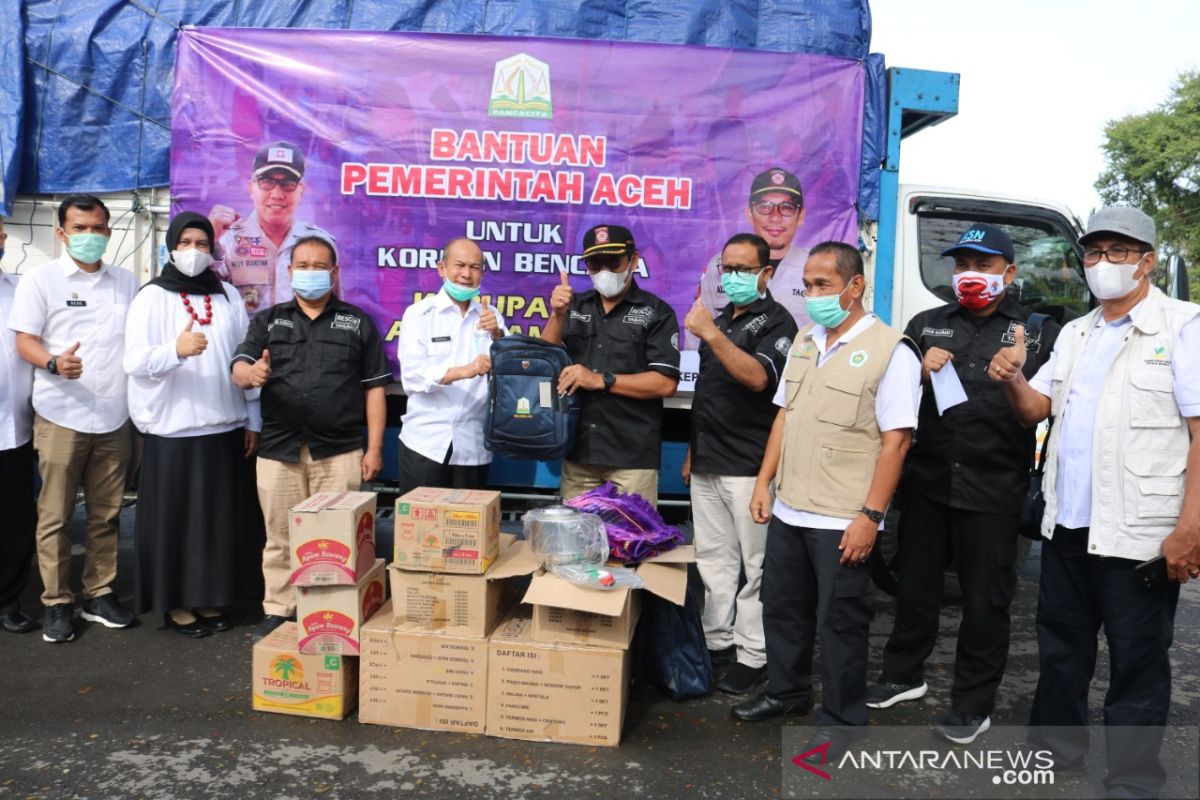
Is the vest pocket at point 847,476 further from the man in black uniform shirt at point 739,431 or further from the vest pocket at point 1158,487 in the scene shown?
the vest pocket at point 1158,487

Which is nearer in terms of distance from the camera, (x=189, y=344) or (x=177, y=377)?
(x=189, y=344)

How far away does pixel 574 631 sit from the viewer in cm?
305

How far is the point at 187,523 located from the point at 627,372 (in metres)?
2.13

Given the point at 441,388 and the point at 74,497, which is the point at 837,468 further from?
the point at 74,497

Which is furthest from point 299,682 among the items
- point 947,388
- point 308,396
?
point 947,388

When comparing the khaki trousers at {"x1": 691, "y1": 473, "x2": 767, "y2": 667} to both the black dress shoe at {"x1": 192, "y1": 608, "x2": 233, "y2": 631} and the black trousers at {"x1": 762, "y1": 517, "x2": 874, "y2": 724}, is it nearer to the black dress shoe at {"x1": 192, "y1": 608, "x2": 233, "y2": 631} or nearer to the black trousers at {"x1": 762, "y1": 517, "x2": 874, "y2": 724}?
the black trousers at {"x1": 762, "y1": 517, "x2": 874, "y2": 724}

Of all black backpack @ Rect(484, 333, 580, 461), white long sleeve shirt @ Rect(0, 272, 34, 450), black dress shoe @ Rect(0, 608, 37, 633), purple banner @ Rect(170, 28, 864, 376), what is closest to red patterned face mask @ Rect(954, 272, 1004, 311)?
purple banner @ Rect(170, 28, 864, 376)

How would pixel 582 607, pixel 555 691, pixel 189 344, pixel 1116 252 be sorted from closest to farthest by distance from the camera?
pixel 1116 252, pixel 582 607, pixel 555 691, pixel 189 344

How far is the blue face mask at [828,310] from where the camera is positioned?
2945 mm

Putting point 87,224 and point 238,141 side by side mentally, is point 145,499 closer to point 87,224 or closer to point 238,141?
point 87,224

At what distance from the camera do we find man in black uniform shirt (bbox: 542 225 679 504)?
3.70 metres

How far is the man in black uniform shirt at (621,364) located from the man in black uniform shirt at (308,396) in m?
0.94

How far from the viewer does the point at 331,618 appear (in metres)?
3.18

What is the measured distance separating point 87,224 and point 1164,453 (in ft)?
14.0
